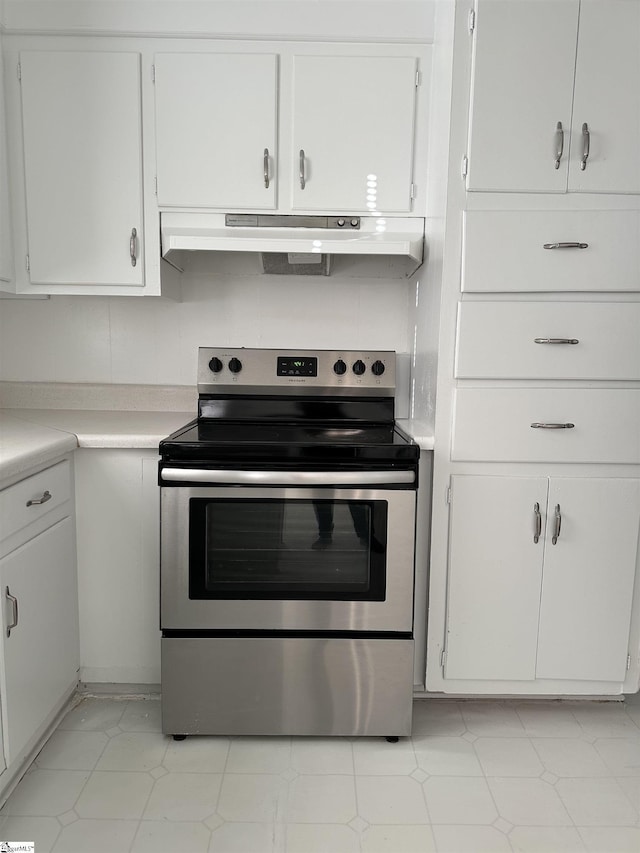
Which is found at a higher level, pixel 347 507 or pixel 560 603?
pixel 347 507

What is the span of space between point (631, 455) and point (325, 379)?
1055mm

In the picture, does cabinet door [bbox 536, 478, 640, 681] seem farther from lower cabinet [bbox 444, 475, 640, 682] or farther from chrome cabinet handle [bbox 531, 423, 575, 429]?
chrome cabinet handle [bbox 531, 423, 575, 429]

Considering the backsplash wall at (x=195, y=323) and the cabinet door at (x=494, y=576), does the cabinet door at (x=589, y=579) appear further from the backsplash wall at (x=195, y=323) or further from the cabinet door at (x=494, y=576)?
the backsplash wall at (x=195, y=323)

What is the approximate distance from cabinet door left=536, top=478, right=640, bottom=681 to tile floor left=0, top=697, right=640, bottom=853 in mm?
233

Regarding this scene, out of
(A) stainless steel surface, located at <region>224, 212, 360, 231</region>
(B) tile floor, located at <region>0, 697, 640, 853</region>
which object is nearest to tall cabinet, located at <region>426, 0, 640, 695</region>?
(B) tile floor, located at <region>0, 697, 640, 853</region>

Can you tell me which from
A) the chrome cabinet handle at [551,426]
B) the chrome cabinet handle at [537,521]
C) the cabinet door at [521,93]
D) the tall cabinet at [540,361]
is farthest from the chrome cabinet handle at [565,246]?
the chrome cabinet handle at [537,521]

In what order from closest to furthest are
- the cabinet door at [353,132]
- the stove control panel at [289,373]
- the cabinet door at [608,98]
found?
the cabinet door at [608,98], the cabinet door at [353,132], the stove control panel at [289,373]

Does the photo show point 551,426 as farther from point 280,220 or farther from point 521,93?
point 280,220

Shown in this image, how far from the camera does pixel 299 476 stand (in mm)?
1714

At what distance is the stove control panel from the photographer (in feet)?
7.37

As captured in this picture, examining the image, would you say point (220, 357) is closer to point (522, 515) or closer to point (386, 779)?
point (522, 515)

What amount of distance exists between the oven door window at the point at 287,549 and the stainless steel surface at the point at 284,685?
15cm

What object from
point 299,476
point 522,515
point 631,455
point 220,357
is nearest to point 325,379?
point 220,357

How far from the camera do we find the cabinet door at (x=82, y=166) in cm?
195
